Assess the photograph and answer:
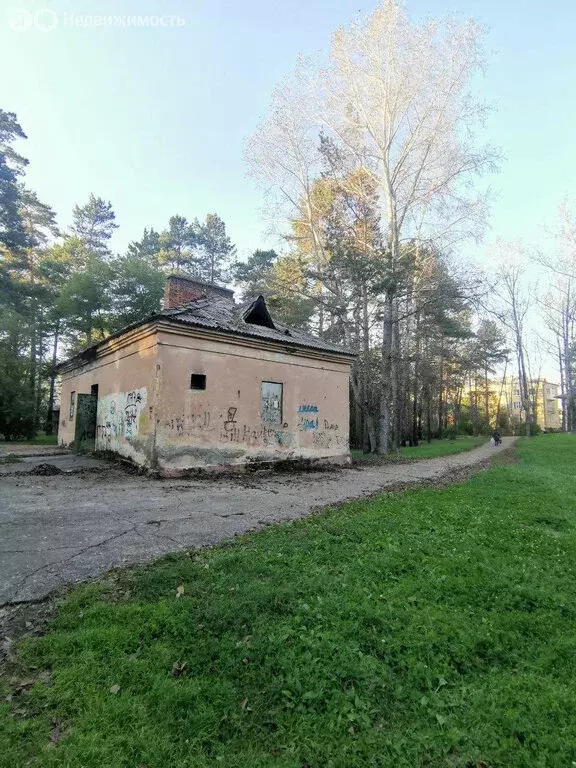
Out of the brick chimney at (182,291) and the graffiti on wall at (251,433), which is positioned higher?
the brick chimney at (182,291)

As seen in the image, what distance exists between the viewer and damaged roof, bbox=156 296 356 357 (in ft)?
36.3

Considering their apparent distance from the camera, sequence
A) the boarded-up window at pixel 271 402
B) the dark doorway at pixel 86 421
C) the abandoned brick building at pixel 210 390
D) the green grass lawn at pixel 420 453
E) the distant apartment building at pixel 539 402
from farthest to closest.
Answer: the distant apartment building at pixel 539 402
the green grass lawn at pixel 420 453
the dark doorway at pixel 86 421
the boarded-up window at pixel 271 402
the abandoned brick building at pixel 210 390

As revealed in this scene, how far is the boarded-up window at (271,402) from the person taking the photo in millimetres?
12358

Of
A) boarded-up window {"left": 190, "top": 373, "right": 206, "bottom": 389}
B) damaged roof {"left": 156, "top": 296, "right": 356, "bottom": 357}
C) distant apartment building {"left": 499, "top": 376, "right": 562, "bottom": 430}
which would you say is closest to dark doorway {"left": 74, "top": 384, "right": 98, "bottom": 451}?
damaged roof {"left": 156, "top": 296, "right": 356, "bottom": 357}

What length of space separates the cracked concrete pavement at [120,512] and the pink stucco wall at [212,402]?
1.03 m

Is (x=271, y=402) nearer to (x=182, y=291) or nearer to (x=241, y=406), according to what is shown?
(x=241, y=406)

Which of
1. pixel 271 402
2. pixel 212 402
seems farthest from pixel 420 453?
pixel 212 402

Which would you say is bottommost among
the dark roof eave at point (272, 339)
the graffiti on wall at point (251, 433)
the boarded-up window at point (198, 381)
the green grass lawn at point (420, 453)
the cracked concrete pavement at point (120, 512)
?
the green grass lawn at point (420, 453)

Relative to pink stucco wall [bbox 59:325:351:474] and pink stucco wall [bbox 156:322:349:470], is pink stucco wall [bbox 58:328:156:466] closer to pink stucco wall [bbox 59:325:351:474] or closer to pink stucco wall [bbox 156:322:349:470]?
pink stucco wall [bbox 59:325:351:474]

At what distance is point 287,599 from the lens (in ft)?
10.9

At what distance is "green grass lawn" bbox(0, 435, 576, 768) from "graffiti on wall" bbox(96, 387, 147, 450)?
7.46m

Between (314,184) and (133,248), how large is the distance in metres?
22.9

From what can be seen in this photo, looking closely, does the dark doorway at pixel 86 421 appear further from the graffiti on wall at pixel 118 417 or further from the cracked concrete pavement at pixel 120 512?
→ the cracked concrete pavement at pixel 120 512

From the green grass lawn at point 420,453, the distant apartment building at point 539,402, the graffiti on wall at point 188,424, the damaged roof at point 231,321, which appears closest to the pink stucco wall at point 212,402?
the graffiti on wall at point 188,424
